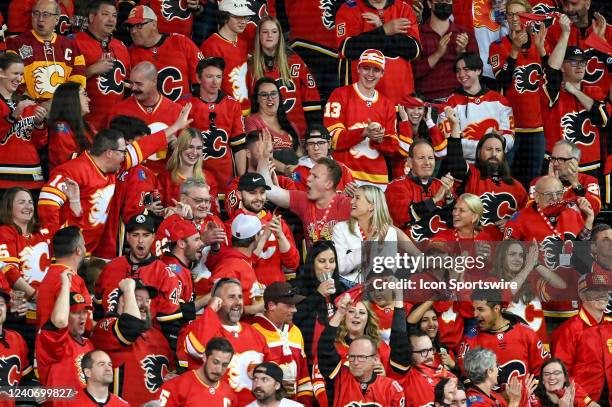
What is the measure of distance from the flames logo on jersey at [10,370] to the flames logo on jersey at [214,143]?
1935 mm

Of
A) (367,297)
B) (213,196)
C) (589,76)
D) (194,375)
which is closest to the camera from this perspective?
(194,375)

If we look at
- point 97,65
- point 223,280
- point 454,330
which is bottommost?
point 454,330

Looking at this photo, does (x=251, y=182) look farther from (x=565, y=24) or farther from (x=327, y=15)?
(x=565, y=24)

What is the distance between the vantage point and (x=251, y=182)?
9258 mm

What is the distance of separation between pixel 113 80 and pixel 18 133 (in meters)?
0.84

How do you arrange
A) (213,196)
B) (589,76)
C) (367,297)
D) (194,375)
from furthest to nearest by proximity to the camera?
(589,76)
(213,196)
(367,297)
(194,375)

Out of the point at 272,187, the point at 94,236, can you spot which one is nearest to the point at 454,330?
the point at 272,187

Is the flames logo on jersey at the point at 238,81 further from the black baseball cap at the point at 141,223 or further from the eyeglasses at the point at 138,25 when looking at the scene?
the black baseball cap at the point at 141,223

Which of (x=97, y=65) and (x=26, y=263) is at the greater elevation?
(x=97, y=65)

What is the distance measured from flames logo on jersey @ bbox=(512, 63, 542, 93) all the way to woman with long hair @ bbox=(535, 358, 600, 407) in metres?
2.34

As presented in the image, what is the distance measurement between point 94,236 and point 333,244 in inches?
48.9

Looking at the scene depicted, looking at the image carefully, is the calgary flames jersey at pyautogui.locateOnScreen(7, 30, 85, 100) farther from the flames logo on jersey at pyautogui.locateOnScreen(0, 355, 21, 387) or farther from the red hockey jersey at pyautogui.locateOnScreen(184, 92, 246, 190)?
the flames logo on jersey at pyautogui.locateOnScreen(0, 355, 21, 387)

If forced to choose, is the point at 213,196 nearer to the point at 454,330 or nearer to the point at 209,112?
the point at 209,112

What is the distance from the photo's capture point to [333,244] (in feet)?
30.3
